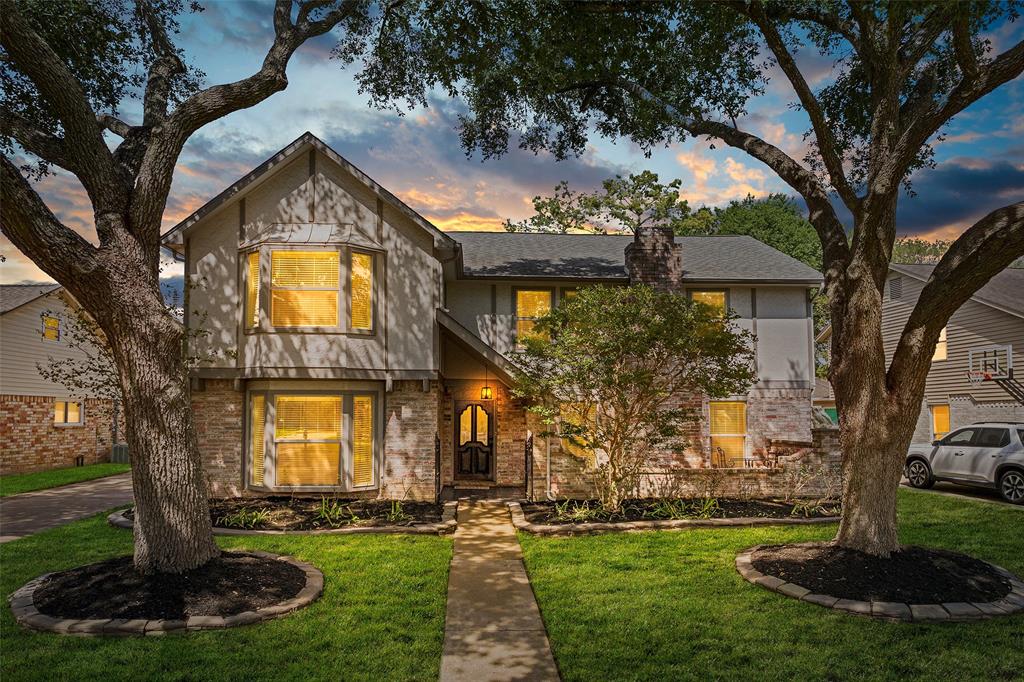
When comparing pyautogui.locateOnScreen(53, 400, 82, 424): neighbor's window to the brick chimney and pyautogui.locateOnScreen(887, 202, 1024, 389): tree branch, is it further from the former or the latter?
pyautogui.locateOnScreen(887, 202, 1024, 389): tree branch

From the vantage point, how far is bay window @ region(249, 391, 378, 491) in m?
12.6

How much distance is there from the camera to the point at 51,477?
18422 mm

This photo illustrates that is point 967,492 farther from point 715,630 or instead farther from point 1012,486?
point 715,630

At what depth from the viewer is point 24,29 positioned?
247 inches

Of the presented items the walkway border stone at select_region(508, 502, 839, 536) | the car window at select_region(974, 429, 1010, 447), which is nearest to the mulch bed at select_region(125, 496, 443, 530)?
the walkway border stone at select_region(508, 502, 839, 536)

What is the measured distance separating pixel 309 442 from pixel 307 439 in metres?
0.07

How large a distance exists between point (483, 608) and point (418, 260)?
8121 millimetres

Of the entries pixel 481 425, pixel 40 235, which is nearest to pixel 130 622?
pixel 40 235

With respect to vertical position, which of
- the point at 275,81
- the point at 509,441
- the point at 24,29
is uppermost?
the point at 275,81

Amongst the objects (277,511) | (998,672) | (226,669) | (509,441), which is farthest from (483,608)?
(509,441)

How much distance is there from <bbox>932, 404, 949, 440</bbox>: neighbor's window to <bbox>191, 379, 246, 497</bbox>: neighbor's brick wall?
21.6m

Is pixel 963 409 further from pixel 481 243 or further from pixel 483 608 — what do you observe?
pixel 483 608

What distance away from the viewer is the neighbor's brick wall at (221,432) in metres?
12.8

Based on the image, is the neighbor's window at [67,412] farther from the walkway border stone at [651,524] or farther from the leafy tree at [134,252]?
the walkway border stone at [651,524]
